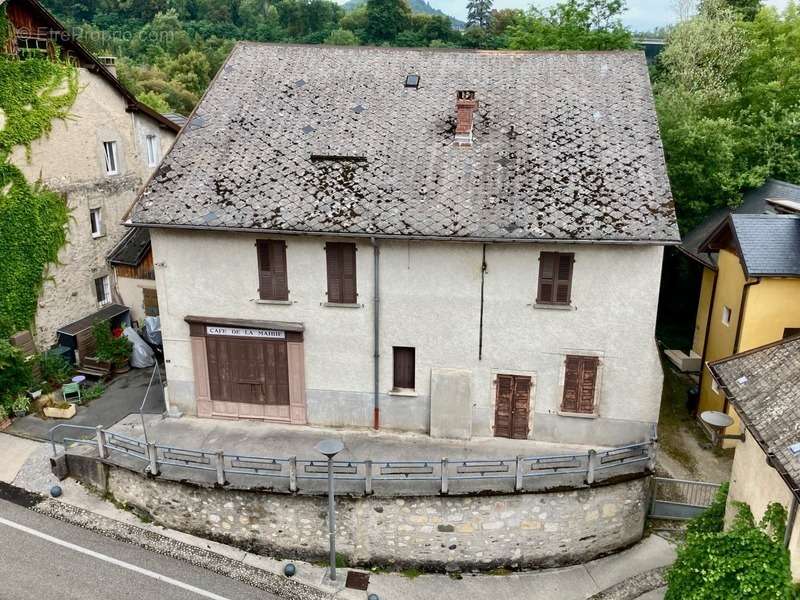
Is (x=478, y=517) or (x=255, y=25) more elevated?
(x=255, y=25)

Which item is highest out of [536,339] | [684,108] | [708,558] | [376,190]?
[684,108]

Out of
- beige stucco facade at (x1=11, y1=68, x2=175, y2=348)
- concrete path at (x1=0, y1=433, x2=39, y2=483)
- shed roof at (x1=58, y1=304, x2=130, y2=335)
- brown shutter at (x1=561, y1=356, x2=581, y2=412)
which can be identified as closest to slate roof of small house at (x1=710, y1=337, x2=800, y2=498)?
brown shutter at (x1=561, y1=356, x2=581, y2=412)

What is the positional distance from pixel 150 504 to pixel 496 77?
16126mm

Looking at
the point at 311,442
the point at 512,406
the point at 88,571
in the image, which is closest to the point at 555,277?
the point at 512,406

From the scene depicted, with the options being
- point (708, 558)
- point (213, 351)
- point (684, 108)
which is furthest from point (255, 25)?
point (708, 558)

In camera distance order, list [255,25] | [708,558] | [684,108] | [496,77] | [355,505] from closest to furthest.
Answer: [708,558] < [355,505] < [496,77] < [684,108] < [255,25]

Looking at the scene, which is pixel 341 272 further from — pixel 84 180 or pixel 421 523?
pixel 84 180

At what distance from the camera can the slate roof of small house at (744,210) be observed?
23.4 meters

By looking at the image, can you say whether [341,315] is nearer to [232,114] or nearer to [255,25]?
[232,114]

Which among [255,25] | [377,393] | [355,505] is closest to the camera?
[355,505]

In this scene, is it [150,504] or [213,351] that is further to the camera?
[213,351]

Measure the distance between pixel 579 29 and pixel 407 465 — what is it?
28.2 metres

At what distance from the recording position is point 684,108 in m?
29.0

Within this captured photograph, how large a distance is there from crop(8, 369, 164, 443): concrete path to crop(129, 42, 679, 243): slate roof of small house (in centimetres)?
713
